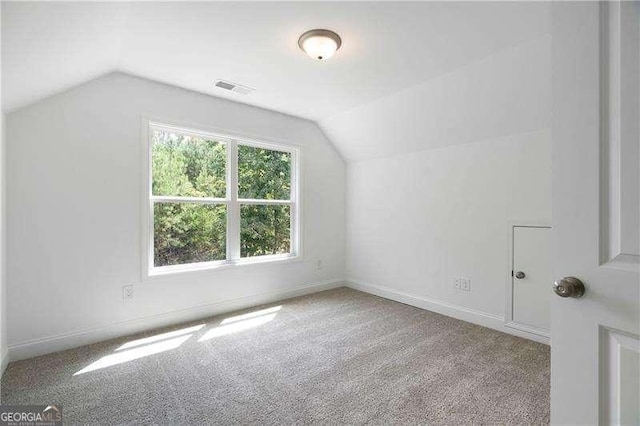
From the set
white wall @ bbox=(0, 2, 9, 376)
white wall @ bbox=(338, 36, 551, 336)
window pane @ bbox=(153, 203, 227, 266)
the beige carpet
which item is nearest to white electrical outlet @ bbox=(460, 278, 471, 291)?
white wall @ bbox=(338, 36, 551, 336)

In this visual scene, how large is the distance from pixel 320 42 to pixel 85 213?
2394 mm

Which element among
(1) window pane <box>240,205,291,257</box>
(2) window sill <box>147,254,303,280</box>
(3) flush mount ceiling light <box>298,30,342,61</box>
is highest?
(3) flush mount ceiling light <box>298,30,342,61</box>

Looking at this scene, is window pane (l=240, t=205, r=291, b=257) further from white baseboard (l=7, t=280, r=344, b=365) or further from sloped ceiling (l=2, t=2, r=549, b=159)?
sloped ceiling (l=2, t=2, r=549, b=159)

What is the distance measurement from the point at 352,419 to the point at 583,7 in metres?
2.00

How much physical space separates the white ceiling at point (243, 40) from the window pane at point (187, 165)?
0.61m

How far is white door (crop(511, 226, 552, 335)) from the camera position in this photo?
266 centimetres

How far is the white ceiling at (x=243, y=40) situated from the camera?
5.52 ft

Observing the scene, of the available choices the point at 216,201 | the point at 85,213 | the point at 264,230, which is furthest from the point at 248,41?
the point at 264,230

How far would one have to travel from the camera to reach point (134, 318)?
2.80 meters

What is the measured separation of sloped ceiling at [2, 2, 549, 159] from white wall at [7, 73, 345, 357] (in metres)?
0.20

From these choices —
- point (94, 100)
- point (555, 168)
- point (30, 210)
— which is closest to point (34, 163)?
point (30, 210)

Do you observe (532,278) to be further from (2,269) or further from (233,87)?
(2,269)

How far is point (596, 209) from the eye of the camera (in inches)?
32.7

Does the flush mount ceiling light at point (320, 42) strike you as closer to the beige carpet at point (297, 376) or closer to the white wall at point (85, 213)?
the white wall at point (85, 213)
